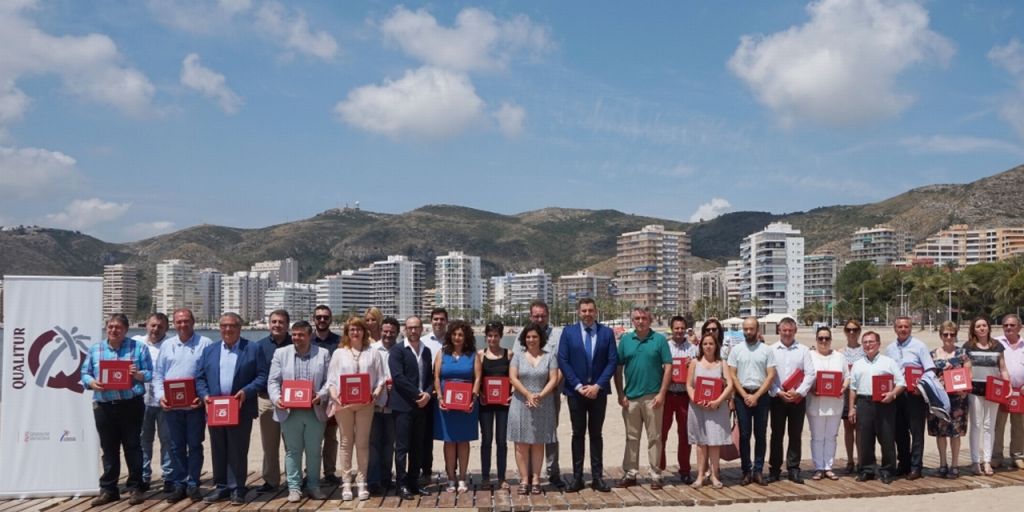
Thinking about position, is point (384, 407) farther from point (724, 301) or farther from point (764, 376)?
point (724, 301)

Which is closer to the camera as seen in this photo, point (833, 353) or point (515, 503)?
point (515, 503)

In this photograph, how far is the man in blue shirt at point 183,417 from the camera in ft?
27.1

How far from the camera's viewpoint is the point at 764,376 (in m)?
8.93

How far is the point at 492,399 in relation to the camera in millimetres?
8484

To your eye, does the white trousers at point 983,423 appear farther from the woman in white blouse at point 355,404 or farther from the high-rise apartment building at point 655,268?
the high-rise apartment building at point 655,268

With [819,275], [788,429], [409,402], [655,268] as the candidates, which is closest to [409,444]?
[409,402]

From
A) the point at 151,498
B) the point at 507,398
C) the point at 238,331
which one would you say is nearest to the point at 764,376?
the point at 507,398

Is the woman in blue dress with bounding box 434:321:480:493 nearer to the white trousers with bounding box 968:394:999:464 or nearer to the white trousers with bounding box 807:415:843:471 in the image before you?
the white trousers with bounding box 807:415:843:471

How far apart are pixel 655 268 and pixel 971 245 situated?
6130 centimetres

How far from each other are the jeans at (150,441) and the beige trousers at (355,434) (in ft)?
5.95

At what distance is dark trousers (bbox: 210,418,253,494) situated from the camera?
8.22m

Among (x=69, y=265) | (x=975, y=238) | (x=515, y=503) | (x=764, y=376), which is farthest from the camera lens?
(x=69, y=265)

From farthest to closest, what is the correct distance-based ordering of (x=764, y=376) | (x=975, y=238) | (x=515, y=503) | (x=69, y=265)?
(x=69, y=265) < (x=975, y=238) < (x=764, y=376) < (x=515, y=503)

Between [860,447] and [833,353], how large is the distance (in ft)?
3.71
